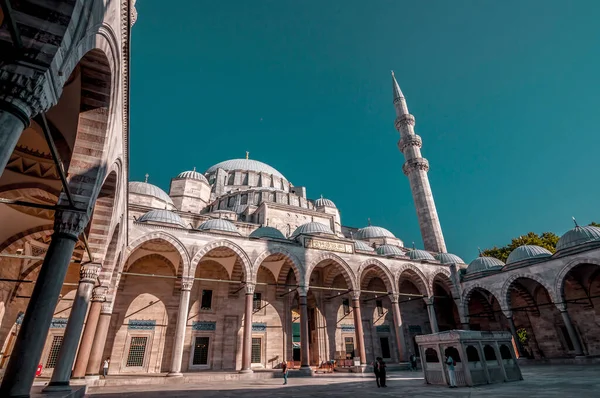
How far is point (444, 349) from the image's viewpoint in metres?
8.32

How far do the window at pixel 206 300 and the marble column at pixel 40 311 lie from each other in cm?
1189

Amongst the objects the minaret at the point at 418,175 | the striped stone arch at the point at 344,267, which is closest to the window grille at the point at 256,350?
the striped stone arch at the point at 344,267

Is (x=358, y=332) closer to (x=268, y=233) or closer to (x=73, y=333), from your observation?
(x=268, y=233)

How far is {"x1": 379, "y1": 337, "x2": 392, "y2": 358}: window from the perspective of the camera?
59.2 ft

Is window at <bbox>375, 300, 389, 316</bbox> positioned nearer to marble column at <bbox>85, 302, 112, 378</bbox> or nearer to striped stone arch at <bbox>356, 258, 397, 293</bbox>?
striped stone arch at <bbox>356, 258, 397, 293</bbox>

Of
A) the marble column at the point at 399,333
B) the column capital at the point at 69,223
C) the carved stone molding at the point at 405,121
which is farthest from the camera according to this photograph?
the carved stone molding at the point at 405,121

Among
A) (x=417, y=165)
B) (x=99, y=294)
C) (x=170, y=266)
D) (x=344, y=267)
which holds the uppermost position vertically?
(x=417, y=165)

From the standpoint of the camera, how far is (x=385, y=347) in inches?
719

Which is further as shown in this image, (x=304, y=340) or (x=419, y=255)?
(x=419, y=255)

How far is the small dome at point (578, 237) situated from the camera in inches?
574

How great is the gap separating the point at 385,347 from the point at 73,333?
633 inches

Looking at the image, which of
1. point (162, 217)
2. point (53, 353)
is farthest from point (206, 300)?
point (53, 353)

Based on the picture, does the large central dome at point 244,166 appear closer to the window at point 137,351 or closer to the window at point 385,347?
the window at point 385,347

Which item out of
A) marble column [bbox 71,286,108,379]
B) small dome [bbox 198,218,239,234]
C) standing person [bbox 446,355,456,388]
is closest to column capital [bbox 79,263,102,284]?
marble column [bbox 71,286,108,379]
